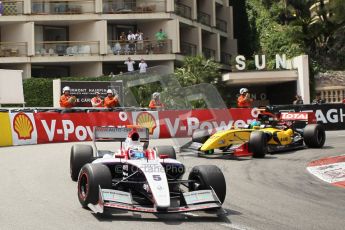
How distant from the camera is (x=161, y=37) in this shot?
4331 centimetres

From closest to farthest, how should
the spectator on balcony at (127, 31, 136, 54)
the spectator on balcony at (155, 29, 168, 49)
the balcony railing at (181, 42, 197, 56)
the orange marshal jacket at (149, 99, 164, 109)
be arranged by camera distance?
the orange marshal jacket at (149, 99, 164, 109)
the spectator on balcony at (127, 31, 136, 54)
the spectator on balcony at (155, 29, 168, 49)
the balcony railing at (181, 42, 197, 56)

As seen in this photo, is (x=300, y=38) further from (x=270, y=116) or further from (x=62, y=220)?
(x=62, y=220)

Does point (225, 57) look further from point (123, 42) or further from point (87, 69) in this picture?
point (87, 69)

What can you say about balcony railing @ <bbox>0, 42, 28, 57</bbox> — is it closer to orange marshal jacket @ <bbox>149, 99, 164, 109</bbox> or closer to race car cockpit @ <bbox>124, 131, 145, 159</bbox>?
orange marshal jacket @ <bbox>149, 99, 164, 109</bbox>

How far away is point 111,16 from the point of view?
4362 centimetres

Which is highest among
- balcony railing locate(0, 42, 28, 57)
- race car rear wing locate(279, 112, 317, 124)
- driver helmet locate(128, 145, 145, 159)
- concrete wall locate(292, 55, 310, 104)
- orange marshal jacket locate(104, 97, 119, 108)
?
balcony railing locate(0, 42, 28, 57)

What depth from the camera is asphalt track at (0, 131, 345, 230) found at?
8258mm

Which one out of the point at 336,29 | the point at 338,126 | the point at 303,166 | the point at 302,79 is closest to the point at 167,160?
the point at 303,166

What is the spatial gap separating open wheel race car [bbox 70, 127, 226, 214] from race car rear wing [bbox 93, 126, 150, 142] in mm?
437

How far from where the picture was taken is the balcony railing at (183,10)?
150 ft

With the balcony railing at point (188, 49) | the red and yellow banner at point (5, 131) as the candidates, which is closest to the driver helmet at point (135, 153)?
the red and yellow banner at point (5, 131)

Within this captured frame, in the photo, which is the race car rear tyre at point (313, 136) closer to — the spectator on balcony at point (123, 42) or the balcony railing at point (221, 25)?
the spectator on balcony at point (123, 42)

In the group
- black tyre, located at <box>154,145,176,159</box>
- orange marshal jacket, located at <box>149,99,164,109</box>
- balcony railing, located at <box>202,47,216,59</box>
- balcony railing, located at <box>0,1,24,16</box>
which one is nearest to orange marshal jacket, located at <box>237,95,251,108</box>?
orange marshal jacket, located at <box>149,99,164,109</box>

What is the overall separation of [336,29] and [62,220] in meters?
39.1
